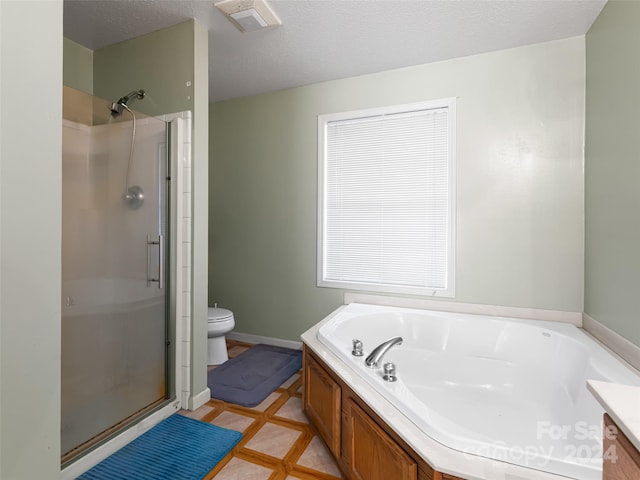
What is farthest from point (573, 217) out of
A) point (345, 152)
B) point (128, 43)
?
point (128, 43)

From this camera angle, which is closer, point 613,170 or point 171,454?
point 171,454

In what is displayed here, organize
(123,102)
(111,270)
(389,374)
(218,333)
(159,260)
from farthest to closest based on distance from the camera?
(218,333) → (123,102) → (159,260) → (111,270) → (389,374)

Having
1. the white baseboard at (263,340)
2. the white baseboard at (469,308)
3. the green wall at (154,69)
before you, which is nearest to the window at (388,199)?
the white baseboard at (469,308)

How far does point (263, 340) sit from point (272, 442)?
1.46 meters

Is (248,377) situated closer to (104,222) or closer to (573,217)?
(104,222)

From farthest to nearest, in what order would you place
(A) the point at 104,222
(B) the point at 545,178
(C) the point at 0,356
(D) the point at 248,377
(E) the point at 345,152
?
(E) the point at 345,152 → (D) the point at 248,377 → (B) the point at 545,178 → (A) the point at 104,222 → (C) the point at 0,356

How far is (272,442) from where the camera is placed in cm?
181

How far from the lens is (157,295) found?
2125 mm

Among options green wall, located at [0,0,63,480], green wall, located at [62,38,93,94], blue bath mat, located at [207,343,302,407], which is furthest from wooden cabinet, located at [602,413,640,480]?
green wall, located at [62,38,93,94]

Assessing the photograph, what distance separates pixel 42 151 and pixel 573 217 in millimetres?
2832

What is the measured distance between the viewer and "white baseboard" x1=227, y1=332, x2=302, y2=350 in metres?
3.12

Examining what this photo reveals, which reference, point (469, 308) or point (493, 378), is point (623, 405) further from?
point (469, 308)

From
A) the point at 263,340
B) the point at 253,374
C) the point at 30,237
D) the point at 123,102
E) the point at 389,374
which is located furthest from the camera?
the point at 263,340

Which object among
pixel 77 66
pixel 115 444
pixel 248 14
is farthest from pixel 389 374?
pixel 77 66
